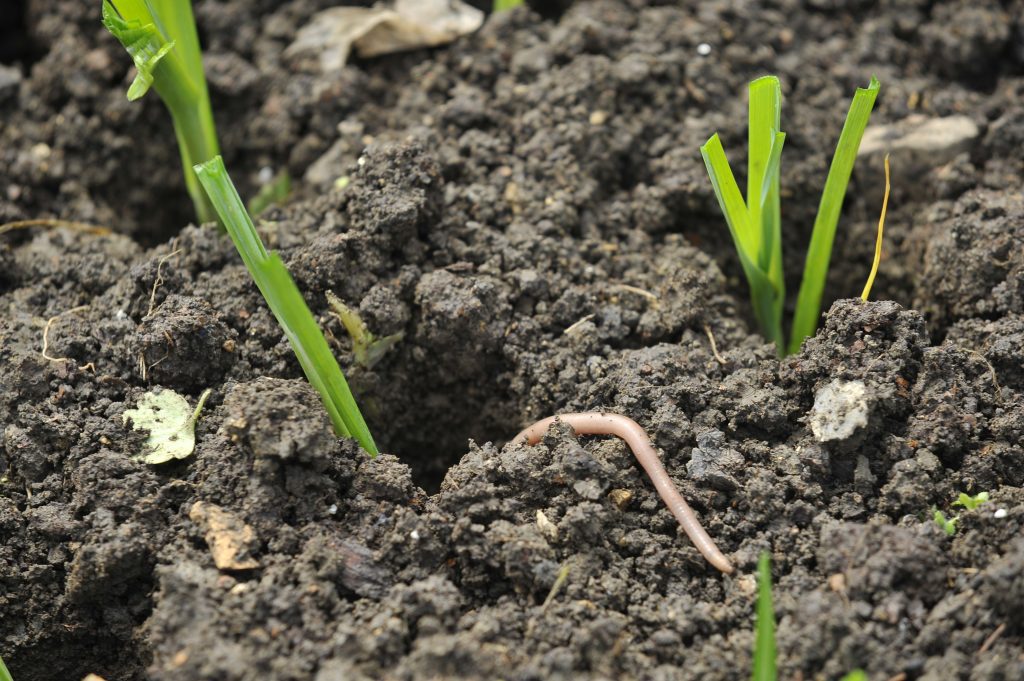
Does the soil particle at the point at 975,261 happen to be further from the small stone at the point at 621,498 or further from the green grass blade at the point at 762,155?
the small stone at the point at 621,498

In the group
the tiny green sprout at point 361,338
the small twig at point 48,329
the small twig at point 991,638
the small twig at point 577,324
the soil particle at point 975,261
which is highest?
the small twig at point 48,329

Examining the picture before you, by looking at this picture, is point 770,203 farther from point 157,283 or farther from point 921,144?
point 157,283

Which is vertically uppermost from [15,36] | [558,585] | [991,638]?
[15,36]

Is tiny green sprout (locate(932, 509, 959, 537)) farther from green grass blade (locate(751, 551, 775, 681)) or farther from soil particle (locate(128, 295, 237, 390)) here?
Result: soil particle (locate(128, 295, 237, 390))

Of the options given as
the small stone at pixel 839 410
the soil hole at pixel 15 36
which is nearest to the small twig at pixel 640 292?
the small stone at pixel 839 410

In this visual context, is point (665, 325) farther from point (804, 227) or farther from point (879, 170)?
point (879, 170)

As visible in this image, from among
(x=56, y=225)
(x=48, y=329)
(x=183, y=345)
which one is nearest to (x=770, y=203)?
(x=183, y=345)
